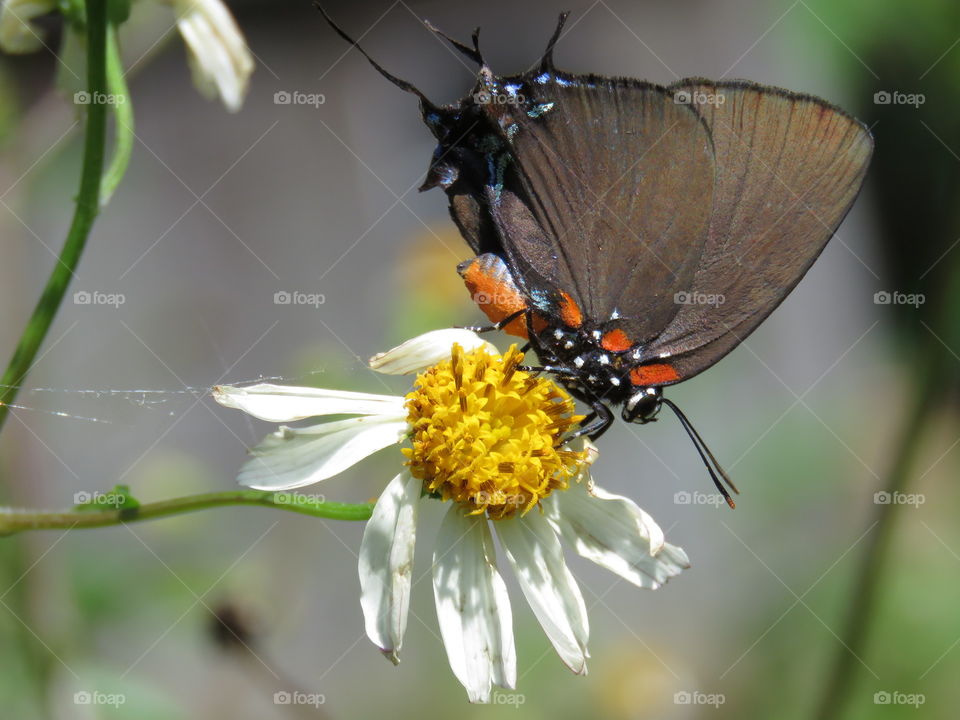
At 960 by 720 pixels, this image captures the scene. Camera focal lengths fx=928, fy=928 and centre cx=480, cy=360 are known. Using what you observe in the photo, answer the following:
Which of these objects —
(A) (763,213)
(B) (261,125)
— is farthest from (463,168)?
(B) (261,125)

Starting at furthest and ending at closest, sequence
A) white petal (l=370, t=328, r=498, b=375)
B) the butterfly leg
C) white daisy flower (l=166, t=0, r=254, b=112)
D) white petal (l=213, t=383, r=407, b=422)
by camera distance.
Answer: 1. the butterfly leg
2. white petal (l=370, t=328, r=498, b=375)
3. white petal (l=213, t=383, r=407, b=422)
4. white daisy flower (l=166, t=0, r=254, b=112)

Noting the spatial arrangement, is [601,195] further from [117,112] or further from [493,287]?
[117,112]

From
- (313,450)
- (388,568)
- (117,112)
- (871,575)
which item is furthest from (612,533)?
(117,112)

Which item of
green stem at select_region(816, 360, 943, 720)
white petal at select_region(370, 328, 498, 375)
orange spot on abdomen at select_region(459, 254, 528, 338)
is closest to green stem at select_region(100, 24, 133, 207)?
white petal at select_region(370, 328, 498, 375)

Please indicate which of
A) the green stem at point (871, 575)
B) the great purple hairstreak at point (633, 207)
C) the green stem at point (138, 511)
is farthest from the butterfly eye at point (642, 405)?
the green stem at point (138, 511)

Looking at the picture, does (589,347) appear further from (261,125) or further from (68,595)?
(261,125)

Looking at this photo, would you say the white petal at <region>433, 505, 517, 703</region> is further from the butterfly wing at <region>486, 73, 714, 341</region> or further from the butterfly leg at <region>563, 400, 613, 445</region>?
the butterfly wing at <region>486, 73, 714, 341</region>

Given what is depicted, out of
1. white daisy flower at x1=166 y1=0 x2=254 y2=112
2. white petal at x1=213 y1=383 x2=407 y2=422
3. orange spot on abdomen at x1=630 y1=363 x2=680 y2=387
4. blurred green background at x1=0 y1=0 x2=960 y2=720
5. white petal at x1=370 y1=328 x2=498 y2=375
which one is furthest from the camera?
blurred green background at x1=0 y1=0 x2=960 y2=720
